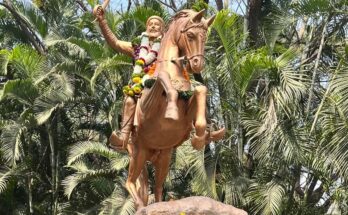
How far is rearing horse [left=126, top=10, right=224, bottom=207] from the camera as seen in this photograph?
6.59 metres

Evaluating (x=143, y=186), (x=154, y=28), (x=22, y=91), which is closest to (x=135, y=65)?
(x=154, y=28)

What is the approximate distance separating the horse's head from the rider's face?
0.89m

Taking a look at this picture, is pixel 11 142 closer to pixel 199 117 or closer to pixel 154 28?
pixel 154 28

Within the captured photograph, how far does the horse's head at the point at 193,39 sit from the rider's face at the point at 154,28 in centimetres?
89

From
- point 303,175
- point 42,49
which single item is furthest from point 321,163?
point 42,49

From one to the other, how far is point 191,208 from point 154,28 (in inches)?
88.1

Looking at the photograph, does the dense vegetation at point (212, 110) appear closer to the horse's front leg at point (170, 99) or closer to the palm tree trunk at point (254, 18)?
the palm tree trunk at point (254, 18)

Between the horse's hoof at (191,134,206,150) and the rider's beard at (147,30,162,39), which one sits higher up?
the rider's beard at (147,30,162,39)

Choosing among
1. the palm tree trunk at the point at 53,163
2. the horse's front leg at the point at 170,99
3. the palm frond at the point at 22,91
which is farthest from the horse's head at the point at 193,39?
the palm tree trunk at the point at 53,163

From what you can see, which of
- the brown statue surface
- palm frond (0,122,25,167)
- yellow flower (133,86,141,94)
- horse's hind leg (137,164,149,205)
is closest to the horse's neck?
the brown statue surface

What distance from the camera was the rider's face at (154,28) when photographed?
779 cm

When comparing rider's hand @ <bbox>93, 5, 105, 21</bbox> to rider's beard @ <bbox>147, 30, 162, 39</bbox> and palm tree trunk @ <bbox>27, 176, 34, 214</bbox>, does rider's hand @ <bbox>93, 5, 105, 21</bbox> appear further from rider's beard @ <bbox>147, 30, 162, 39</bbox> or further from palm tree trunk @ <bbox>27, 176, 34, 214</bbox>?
palm tree trunk @ <bbox>27, 176, 34, 214</bbox>

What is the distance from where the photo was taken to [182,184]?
48.0ft

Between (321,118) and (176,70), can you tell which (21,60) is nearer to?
(321,118)
